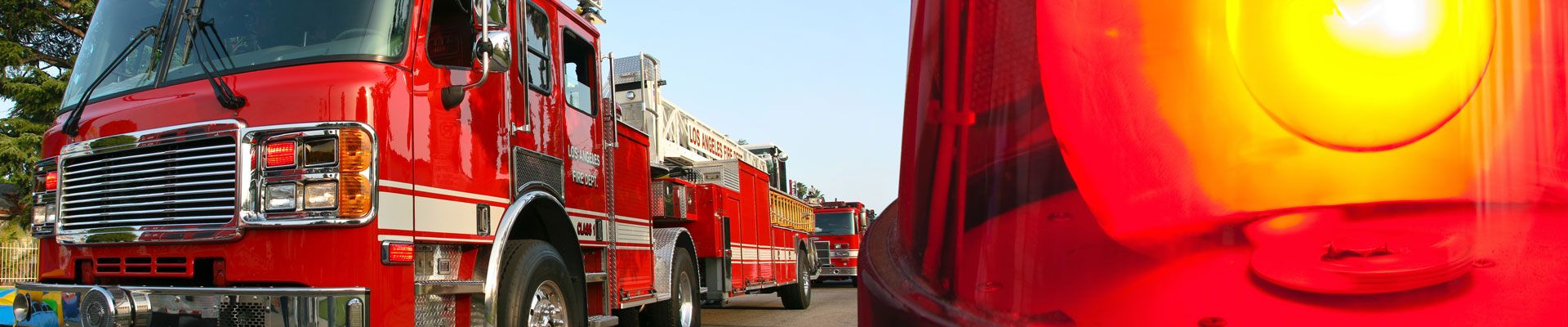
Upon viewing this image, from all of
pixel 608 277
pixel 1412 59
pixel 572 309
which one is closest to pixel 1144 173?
pixel 1412 59

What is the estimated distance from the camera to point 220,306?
4355 mm

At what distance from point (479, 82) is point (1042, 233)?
11.8 ft

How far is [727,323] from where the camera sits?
12312 mm

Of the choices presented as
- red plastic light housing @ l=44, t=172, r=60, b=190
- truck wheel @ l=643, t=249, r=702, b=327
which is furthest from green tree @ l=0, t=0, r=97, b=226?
red plastic light housing @ l=44, t=172, r=60, b=190

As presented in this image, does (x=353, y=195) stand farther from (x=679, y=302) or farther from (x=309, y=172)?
(x=679, y=302)

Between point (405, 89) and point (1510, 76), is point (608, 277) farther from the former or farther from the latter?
point (1510, 76)

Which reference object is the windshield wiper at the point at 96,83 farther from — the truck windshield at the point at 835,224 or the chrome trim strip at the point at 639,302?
the truck windshield at the point at 835,224

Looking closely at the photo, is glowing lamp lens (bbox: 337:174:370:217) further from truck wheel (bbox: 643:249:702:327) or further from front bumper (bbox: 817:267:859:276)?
front bumper (bbox: 817:267:859:276)

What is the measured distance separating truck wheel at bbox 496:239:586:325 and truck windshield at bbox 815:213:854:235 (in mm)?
18458

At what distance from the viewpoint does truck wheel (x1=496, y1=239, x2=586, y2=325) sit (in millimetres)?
5289

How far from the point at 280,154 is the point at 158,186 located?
0.64 m

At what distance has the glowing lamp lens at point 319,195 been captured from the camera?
14.5 ft

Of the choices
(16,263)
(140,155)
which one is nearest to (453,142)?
(140,155)

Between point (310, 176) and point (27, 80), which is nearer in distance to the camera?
point (310, 176)
